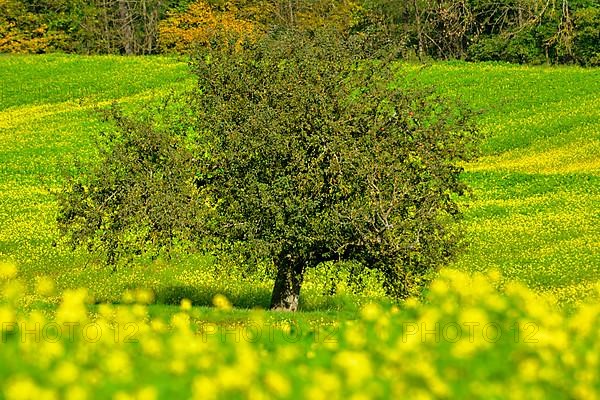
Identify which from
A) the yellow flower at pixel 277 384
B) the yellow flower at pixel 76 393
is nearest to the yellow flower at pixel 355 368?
the yellow flower at pixel 277 384

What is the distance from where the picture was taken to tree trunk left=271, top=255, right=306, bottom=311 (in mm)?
20969

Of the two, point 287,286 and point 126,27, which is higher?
point 287,286

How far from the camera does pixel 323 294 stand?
22594mm

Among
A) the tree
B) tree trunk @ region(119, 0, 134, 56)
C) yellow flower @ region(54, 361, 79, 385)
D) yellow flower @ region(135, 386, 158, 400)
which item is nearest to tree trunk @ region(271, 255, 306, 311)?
the tree

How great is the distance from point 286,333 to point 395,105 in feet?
32.7

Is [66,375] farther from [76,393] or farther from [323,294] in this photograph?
[323,294]

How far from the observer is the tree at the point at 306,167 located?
19.4 meters

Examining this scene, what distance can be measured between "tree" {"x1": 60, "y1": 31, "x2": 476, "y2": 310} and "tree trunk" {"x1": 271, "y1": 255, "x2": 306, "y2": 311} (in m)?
0.03

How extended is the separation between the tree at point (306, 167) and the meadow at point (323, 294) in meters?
1.01

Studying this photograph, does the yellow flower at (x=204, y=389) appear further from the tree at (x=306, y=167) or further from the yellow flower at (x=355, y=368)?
the tree at (x=306, y=167)

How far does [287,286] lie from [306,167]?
3103 mm

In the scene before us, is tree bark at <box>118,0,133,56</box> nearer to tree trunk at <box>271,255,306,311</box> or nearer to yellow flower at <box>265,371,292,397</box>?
tree trunk at <box>271,255,306,311</box>
